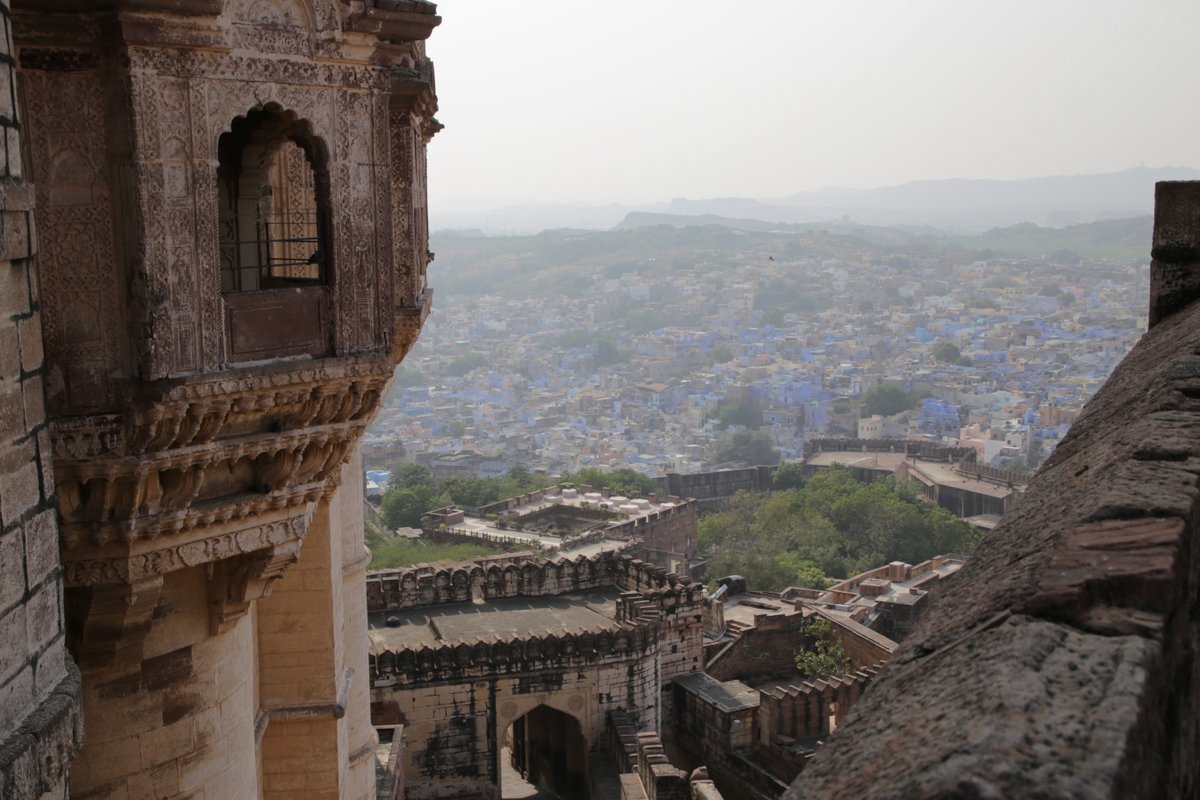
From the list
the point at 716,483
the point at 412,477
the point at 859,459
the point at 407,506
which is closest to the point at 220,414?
the point at 407,506

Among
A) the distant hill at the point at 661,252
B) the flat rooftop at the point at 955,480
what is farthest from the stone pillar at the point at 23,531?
the distant hill at the point at 661,252

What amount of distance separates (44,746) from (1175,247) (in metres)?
4.46

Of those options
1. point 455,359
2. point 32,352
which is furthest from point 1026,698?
point 455,359

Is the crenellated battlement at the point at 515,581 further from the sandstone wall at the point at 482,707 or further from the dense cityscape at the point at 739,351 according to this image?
the dense cityscape at the point at 739,351

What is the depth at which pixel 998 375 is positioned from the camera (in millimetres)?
103250

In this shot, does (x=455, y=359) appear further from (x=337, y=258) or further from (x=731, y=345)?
(x=337, y=258)

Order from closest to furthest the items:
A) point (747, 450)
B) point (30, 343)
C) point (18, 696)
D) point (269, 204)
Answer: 1. point (18, 696)
2. point (30, 343)
3. point (269, 204)
4. point (747, 450)

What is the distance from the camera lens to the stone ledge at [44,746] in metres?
2.89

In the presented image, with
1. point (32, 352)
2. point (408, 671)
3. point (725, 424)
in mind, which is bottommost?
point (725, 424)

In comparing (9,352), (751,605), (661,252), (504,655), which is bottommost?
(751,605)

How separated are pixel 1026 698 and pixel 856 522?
41.1 metres

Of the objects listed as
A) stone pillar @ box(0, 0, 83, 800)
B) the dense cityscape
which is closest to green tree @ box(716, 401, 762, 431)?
the dense cityscape

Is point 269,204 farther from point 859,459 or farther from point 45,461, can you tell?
point 859,459

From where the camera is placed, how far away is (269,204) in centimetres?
703
